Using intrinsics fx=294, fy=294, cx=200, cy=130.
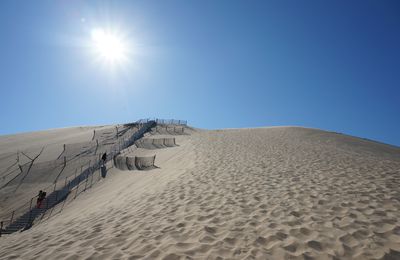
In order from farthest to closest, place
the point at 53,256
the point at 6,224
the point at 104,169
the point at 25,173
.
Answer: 1. the point at 25,173
2. the point at 104,169
3. the point at 6,224
4. the point at 53,256

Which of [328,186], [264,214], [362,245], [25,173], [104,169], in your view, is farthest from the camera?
[25,173]

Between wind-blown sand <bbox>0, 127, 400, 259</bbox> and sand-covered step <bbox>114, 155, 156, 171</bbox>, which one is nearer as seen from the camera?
wind-blown sand <bbox>0, 127, 400, 259</bbox>

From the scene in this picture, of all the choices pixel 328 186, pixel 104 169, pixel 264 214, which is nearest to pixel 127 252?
pixel 264 214

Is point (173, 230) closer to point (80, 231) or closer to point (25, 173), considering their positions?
point (80, 231)

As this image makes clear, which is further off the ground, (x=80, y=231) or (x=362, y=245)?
(x=362, y=245)

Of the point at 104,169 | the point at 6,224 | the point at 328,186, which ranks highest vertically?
the point at 328,186

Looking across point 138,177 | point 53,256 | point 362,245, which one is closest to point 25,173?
point 138,177

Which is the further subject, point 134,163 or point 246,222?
point 134,163

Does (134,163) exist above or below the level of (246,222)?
below

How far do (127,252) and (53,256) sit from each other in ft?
5.46

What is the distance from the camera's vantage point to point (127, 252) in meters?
6.01

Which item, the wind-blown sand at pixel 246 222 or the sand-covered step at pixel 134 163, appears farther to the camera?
the sand-covered step at pixel 134 163

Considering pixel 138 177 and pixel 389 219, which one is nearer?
pixel 389 219

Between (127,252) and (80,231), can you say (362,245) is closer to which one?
(127,252)
